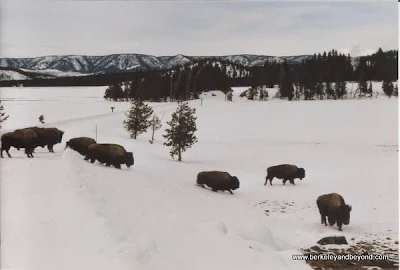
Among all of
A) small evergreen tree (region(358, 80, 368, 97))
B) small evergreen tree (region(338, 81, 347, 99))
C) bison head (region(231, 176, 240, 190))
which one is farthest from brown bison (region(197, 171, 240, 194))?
small evergreen tree (region(358, 80, 368, 97))

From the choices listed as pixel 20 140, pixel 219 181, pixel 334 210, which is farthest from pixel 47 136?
pixel 334 210

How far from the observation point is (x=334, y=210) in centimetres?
1470

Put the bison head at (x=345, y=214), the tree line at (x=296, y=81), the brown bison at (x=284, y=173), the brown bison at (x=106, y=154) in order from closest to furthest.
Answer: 1. the bison head at (x=345, y=214)
2. the brown bison at (x=106, y=154)
3. the brown bison at (x=284, y=173)
4. the tree line at (x=296, y=81)

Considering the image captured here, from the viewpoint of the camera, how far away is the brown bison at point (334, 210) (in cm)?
1447

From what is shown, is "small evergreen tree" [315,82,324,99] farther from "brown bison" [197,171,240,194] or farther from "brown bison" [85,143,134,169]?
"brown bison" [85,143,134,169]

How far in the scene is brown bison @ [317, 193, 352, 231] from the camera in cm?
1447

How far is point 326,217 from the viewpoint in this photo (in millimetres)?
16359

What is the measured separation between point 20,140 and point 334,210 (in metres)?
12.8

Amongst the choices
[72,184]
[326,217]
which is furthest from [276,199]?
[72,184]

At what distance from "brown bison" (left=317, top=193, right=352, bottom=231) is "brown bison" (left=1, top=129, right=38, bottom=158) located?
38.9 ft

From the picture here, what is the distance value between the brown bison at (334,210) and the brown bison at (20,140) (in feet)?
38.9

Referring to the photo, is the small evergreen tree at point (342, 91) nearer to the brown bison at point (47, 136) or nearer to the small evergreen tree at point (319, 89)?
Result: the small evergreen tree at point (319, 89)

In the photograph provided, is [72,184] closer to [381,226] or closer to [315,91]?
[381,226]

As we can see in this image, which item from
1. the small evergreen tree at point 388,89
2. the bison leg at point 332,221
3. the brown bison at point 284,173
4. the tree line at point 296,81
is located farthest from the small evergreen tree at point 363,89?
the bison leg at point 332,221
